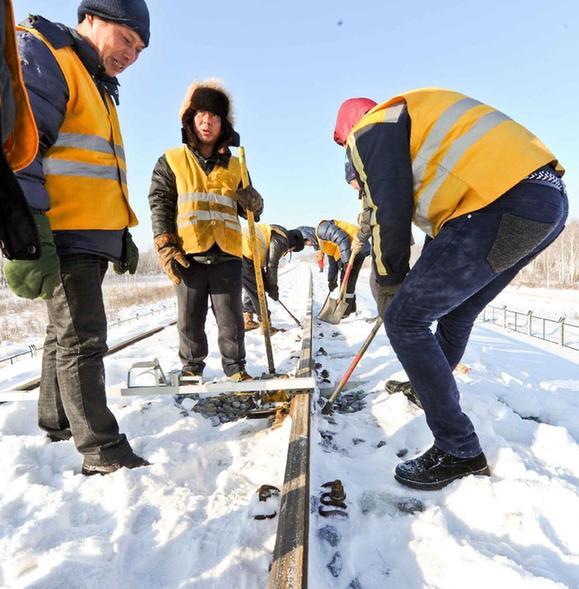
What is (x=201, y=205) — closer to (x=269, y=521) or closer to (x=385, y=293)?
(x=385, y=293)

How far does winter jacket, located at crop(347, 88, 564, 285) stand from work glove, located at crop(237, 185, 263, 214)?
168cm

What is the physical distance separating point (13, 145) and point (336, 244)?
8.02 metres

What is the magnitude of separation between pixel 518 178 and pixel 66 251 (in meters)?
2.03

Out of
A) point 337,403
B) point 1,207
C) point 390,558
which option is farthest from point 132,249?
point 390,558

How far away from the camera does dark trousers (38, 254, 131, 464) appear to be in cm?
195

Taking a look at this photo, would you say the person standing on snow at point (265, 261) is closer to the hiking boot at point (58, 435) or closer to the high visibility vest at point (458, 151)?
the hiking boot at point (58, 435)

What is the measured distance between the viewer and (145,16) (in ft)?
6.86

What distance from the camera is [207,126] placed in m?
3.32

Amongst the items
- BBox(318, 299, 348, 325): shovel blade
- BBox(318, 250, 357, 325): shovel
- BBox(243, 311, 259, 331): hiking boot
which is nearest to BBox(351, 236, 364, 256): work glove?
BBox(318, 250, 357, 325): shovel

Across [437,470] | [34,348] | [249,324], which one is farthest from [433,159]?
[34,348]

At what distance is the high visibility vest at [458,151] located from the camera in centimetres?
166

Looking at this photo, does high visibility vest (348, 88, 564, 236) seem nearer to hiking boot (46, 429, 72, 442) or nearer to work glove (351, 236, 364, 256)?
hiking boot (46, 429, 72, 442)

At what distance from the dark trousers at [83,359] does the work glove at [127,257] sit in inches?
11.7

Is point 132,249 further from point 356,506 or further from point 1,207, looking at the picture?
point 356,506
